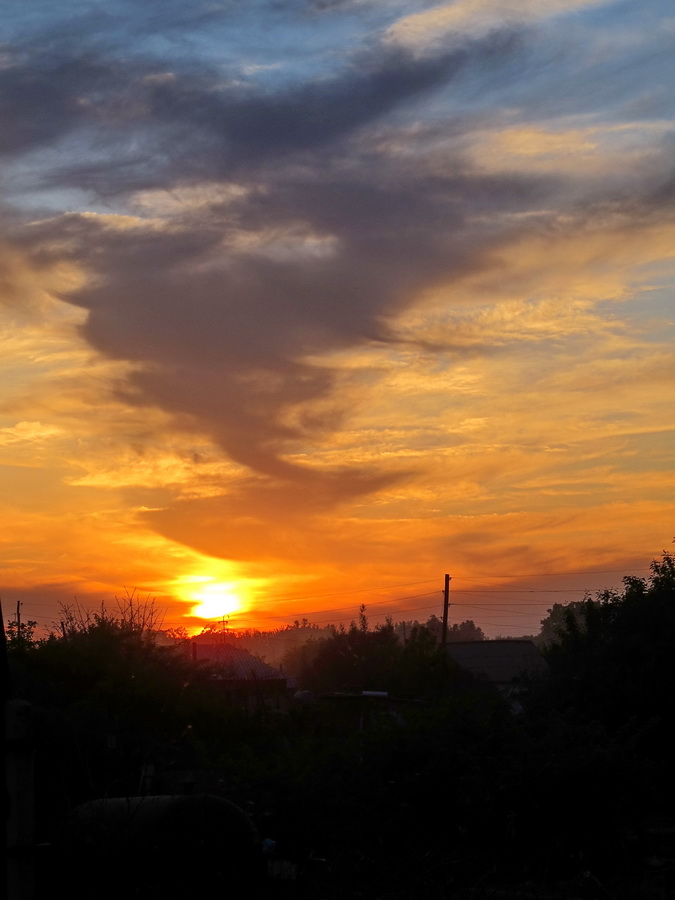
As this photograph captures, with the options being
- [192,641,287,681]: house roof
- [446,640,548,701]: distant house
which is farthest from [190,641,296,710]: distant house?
[446,640,548,701]: distant house

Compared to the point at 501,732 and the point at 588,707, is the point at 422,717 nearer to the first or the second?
the point at 501,732

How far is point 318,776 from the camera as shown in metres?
16.1

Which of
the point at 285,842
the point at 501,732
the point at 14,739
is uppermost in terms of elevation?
the point at 14,739

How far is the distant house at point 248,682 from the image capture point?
25.5m

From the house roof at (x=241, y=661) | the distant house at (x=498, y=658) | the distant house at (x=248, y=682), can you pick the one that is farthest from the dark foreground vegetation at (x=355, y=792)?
the house roof at (x=241, y=661)

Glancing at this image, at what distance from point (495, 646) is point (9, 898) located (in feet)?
171

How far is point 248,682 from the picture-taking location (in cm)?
3256

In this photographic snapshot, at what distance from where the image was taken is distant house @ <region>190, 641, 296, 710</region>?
83.6ft

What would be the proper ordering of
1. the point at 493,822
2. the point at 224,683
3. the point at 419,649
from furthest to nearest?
the point at 419,649
the point at 224,683
the point at 493,822

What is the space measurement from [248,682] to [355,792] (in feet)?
56.7

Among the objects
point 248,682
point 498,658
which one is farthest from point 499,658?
point 248,682

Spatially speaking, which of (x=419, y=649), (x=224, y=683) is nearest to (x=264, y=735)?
(x=224, y=683)

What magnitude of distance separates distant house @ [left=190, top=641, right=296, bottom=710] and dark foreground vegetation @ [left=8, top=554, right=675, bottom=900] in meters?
2.27

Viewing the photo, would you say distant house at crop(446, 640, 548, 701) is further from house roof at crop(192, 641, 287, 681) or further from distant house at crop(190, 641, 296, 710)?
Result: house roof at crop(192, 641, 287, 681)
